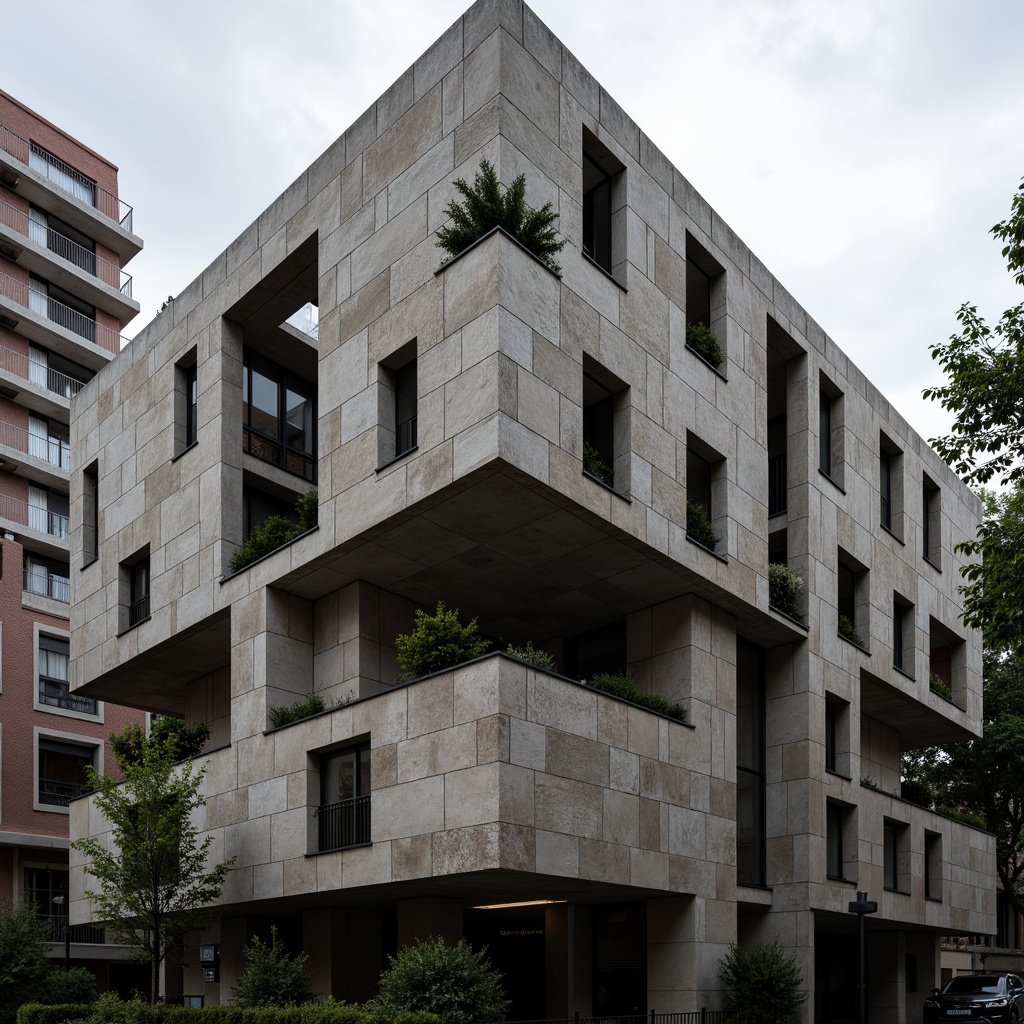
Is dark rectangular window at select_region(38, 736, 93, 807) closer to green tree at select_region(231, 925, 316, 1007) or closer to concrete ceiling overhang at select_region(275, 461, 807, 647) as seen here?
green tree at select_region(231, 925, 316, 1007)

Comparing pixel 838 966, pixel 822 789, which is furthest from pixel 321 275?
pixel 838 966

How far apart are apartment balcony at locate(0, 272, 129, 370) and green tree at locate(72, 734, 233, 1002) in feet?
122

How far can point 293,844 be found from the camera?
2470cm

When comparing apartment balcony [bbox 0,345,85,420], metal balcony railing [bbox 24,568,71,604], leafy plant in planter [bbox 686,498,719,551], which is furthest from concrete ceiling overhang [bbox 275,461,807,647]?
apartment balcony [bbox 0,345,85,420]

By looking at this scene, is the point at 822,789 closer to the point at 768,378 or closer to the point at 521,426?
the point at 768,378

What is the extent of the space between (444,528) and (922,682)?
20.8m

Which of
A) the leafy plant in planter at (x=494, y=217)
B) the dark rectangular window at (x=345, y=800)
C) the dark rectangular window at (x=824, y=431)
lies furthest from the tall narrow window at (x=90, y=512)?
the dark rectangular window at (x=824, y=431)

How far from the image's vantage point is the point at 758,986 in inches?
1006

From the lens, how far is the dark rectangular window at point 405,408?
24.3 meters

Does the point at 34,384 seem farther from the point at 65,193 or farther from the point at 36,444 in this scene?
the point at 65,193

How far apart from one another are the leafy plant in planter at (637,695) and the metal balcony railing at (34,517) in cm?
3938

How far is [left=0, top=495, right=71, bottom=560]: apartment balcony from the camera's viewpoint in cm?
5562

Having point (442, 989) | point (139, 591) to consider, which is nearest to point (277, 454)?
point (139, 591)

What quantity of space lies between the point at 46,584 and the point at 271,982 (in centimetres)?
3609
